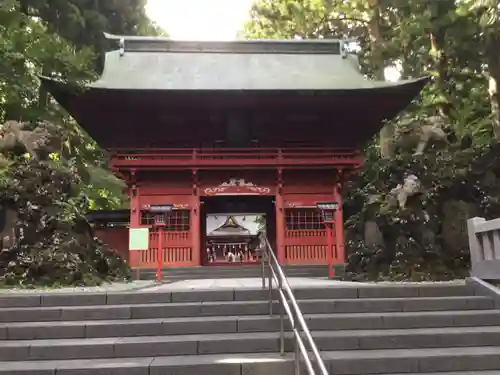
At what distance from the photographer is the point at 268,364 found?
4418 millimetres

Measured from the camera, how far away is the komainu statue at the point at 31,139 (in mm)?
8891

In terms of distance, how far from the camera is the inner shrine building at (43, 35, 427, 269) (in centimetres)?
1285

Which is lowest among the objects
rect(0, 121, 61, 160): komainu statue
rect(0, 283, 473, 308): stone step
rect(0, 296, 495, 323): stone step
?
rect(0, 296, 495, 323): stone step

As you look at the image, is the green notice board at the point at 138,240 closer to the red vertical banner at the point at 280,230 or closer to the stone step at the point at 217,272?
the stone step at the point at 217,272

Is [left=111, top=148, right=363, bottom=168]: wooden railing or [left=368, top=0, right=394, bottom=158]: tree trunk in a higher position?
[left=368, top=0, right=394, bottom=158]: tree trunk

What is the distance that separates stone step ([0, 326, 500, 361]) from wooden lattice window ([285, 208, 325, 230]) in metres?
8.57

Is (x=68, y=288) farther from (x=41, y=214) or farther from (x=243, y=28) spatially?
(x=243, y=28)

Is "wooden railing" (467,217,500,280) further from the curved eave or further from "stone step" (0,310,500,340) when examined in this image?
the curved eave

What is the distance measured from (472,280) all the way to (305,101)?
7.69 meters

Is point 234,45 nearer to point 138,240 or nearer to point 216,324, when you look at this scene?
point 138,240

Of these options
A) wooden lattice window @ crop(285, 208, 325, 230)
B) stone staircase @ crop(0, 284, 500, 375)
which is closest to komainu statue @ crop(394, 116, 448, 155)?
stone staircase @ crop(0, 284, 500, 375)

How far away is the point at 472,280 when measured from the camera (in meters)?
6.68

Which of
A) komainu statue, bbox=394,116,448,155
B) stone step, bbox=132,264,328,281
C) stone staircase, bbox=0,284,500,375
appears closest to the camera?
stone staircase, bbox=0,284,500,375

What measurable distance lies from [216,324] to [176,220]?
329 inches
